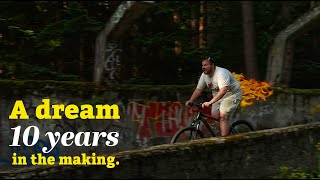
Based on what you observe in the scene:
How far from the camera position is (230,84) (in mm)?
7863

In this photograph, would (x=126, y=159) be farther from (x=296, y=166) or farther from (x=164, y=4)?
(x=164, y=4)

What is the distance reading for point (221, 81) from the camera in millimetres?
7477

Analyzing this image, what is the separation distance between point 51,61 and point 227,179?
746 centimetres

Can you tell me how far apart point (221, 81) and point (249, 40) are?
13.9 ft

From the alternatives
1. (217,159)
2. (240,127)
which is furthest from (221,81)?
(217,159)

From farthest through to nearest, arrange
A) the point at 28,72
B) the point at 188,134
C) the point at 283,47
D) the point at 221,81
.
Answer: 1. the point at 283,47
2. the point at 28,72
3. the point at 188,134
4. the point at 221,81

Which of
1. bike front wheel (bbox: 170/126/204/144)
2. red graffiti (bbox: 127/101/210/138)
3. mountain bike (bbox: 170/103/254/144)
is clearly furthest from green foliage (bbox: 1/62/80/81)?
bike front wheel (bbox: 170/126/204/144)

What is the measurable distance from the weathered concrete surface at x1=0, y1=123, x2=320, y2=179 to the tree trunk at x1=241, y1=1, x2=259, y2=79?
461 cm

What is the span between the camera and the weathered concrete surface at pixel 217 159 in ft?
16.1

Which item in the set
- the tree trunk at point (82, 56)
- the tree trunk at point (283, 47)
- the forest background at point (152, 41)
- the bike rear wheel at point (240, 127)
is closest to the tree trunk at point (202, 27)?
the forest background at point (152, 41)

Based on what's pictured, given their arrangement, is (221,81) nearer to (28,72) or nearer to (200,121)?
(200,121)

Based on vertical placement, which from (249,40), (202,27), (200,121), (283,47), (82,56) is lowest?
(200,121)

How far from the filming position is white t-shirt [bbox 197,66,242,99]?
749 cm

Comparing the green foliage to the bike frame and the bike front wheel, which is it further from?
the bike front wheel
